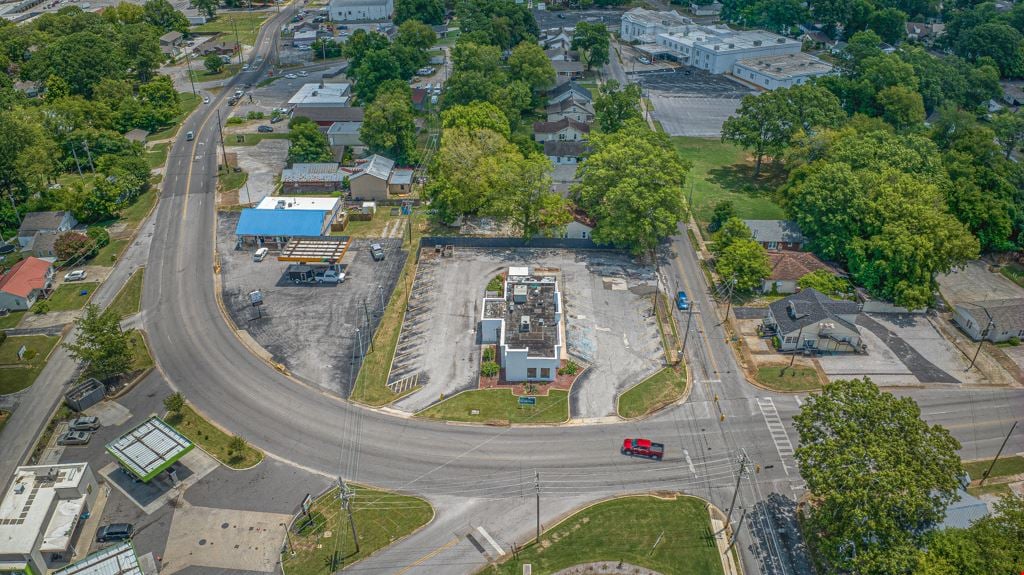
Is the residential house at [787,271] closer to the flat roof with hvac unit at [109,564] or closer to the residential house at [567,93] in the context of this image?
the residential house at [567,93]

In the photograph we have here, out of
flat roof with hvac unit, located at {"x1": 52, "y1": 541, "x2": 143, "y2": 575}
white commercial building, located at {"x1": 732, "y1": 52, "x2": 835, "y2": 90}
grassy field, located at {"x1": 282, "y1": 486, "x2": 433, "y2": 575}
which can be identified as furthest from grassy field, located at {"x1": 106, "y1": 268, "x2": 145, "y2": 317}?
white commercial building, located at {"x1": 732, "y1": 52, "x2": 835, "y2": 90}

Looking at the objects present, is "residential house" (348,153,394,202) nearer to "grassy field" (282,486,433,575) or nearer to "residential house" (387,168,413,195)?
"residential house" (387,168,413,195)

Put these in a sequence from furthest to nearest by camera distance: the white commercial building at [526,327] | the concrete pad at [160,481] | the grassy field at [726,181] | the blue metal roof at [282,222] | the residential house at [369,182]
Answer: the residential house at [369,182] → the grassy field at [726,181] → the blue metal roof at [282,222] → the white commercial building at [526,327] → the concrete pad at [160,481]

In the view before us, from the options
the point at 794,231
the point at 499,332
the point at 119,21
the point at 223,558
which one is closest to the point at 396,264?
the point at 499,332

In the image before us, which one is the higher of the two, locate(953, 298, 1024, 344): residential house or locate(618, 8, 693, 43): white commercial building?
locate(618, 8, 693, 43): white commercial building

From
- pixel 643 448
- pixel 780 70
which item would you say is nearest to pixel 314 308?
pixel 643 448

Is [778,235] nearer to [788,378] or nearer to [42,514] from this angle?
[788,378]

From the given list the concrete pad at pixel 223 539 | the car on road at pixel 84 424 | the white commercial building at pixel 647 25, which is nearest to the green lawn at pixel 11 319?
the car on road at pixel 84 424
